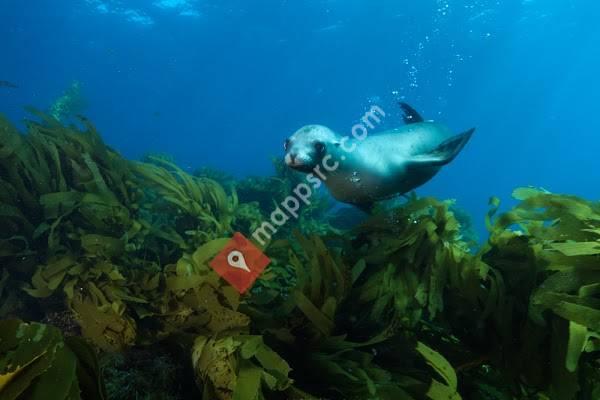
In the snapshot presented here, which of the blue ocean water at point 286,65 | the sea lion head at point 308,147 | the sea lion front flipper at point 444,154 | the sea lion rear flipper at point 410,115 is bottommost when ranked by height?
the sea lion head at point 308,147

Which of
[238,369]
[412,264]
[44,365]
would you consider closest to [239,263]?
[238,369]

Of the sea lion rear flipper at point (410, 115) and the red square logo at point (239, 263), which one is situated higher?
the sea lion rear flipper at point (410, 115)

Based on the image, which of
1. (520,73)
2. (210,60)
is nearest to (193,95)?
(210,60)

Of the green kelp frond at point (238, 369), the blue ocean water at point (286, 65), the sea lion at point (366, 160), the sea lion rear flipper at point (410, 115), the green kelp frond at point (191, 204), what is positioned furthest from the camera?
the blue ocean water at point (286, 65)

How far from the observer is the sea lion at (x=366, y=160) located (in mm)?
3475

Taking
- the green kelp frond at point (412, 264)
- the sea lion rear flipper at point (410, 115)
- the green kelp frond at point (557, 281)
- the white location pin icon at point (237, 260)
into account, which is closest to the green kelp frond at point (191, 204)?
the white location pin icon at point (237, 260)

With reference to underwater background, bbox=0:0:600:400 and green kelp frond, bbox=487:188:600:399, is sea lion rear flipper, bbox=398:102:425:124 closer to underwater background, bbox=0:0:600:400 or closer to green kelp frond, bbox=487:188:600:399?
underwater background, bbox=0:0:600:400

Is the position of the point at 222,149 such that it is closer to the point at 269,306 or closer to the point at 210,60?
the point at 210,60

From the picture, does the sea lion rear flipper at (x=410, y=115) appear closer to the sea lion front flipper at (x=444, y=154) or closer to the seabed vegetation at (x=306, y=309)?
the sea lion front flipper at (x=444, y=154)

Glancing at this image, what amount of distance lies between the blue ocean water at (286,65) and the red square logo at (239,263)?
1868 cm

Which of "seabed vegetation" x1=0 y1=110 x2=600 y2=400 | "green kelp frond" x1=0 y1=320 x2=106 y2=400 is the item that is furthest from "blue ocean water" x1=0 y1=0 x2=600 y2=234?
"green kelp frond" x1=0 y1=320 x2=106 y2=400

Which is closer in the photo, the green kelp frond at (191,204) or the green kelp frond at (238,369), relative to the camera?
the green kelp frond at (238,369)

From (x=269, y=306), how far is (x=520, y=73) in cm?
7493

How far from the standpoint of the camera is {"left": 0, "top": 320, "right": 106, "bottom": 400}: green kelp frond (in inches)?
50.1
